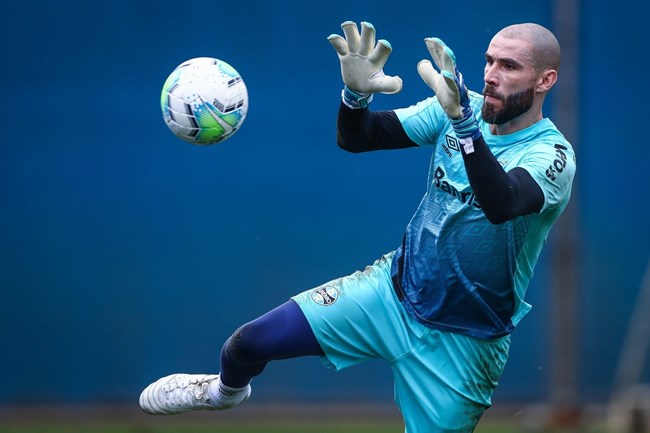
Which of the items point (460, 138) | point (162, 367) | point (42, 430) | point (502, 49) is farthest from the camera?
point (162, 367)

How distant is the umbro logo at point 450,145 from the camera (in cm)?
451

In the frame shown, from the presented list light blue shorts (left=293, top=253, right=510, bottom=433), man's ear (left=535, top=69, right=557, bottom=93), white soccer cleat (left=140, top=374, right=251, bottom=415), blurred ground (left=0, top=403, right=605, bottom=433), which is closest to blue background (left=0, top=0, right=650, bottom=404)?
blurred ground (left=0, top=403, right=605, bottom=433)

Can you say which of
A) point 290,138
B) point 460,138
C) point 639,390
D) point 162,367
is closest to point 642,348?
point 639,390

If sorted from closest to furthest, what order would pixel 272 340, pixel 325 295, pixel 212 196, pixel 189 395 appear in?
1. pixel 272 340
2. pixel 325 295
3. pixel 189 395
4. pixel 212 196

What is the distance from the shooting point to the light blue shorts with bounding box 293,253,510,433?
461 cm

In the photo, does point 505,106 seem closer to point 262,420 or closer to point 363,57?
point 363,57

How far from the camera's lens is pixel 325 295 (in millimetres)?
4668

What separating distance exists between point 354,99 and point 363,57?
0.25 m

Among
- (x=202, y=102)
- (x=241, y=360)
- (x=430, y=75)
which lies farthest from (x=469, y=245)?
(x=202, y=102)

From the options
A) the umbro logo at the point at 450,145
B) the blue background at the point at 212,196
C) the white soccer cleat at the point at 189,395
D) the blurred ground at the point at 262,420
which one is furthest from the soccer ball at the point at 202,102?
the blurred ground at the point at 262,420

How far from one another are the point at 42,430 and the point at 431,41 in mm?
4229

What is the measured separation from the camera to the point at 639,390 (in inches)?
279

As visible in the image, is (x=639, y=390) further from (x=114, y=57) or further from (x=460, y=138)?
(x=114, y=57)

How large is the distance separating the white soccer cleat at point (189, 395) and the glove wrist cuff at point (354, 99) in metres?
1.38
